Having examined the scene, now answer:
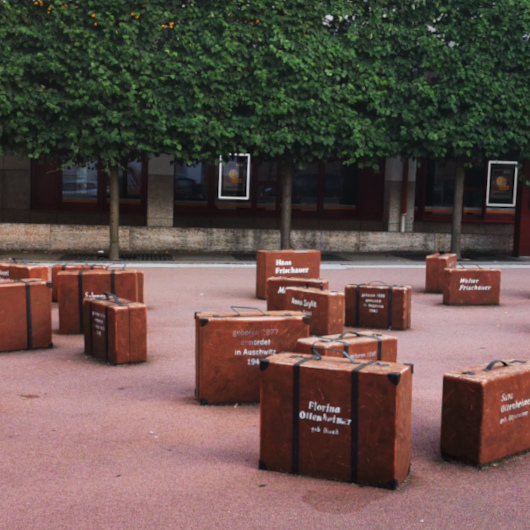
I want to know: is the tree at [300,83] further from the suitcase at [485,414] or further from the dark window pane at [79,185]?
the suitcase at [485,414]

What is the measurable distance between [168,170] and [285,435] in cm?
2200

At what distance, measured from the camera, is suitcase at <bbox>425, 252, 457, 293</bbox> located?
17406mm

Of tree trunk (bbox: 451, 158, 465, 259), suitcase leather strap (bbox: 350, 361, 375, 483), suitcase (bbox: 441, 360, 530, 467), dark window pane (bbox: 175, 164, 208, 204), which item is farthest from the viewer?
dark window pane (bbox: 175, 164, 208, 204)

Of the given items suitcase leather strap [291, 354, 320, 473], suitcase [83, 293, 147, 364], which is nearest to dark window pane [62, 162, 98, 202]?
suitcase [83, 293, 147, 364]

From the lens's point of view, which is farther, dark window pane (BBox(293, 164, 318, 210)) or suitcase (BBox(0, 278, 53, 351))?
dark window pane (BBox(293, 164, 318, 210))

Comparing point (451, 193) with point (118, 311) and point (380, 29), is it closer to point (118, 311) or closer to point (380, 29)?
point (380, 29)

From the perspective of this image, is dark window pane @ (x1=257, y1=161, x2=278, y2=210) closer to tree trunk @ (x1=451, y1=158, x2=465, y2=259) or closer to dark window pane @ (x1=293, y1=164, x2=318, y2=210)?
dark window pane @ (x1=293, y1=164, x2=318, y2=210)

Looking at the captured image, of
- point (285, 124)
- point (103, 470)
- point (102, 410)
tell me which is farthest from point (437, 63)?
point (103, 470)

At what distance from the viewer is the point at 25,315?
1085 centimetres

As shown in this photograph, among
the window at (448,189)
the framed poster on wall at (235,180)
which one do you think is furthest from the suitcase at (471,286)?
the window at (448,189)

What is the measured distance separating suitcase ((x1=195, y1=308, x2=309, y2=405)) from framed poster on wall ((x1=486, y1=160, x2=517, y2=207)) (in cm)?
2151

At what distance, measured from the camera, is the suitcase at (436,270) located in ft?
57.1

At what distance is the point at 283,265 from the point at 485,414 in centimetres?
956

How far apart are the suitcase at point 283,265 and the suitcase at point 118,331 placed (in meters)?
5.77
